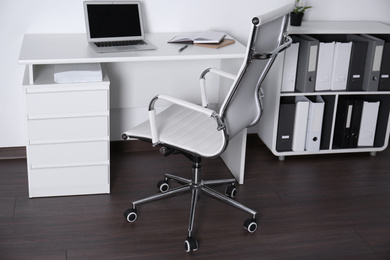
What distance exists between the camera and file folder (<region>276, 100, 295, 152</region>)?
10.8ft

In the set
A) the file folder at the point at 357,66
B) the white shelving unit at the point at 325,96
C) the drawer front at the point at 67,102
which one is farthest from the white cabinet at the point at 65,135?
the file folder at the point at 357,66

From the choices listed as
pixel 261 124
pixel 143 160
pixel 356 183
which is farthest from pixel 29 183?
pixel 356 183

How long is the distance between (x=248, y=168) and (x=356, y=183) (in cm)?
66

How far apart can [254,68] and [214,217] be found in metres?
0.87

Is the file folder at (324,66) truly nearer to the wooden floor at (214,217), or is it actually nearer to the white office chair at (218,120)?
the wooden floor at (214,217)

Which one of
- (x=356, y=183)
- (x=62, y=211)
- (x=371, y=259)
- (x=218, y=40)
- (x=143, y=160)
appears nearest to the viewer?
(x=371, y=259)

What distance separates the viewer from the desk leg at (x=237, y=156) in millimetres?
2986

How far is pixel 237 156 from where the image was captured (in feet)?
10.1

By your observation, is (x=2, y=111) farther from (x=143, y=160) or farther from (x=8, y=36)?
(x=143, y=160)

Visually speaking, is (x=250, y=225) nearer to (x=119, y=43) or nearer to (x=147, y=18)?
(x=119, y=43)

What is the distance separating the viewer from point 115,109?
134 inches

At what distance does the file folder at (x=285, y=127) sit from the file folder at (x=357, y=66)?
1.36ft

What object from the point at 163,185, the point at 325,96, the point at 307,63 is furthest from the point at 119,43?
the point at 325,96

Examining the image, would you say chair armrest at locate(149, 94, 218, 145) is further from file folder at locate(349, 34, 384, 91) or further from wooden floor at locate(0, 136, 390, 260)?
file folder at locate(349, 34, 384, 91)
